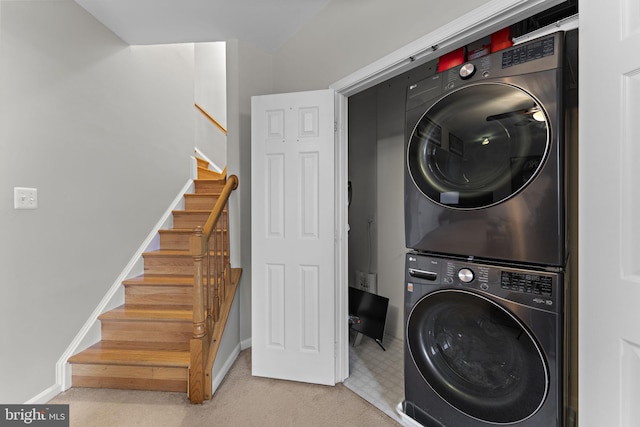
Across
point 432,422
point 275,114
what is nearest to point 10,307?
point 275,114

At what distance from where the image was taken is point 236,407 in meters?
1.79

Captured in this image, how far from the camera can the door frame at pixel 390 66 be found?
3.92 feet

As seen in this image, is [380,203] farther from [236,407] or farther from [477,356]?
[236,407]

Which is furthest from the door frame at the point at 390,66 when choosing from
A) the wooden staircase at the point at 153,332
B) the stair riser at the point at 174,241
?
the stair riser at the point at 174,241

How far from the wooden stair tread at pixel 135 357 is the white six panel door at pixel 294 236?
0.49 meters

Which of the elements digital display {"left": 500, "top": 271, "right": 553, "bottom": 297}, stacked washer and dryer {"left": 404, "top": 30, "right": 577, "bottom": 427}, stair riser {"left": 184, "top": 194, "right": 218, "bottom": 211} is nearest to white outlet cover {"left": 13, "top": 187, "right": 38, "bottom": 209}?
stair riser {"left": 184, "top": 194, "right": 218, "bottom": 211}

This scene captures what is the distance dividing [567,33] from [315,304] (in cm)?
180

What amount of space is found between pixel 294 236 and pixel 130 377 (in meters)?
1.37

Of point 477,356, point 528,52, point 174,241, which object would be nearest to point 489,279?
point 477,356

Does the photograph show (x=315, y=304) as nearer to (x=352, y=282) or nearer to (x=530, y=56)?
(x=352, y=282)

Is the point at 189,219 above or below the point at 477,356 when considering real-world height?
above

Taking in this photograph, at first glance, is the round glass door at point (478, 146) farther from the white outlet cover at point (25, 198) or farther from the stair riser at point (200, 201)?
the stair riser at point (200, 201)

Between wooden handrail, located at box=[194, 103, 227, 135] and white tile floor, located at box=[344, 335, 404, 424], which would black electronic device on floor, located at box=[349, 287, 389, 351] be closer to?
white tile floor, located at box=[344, 335, 404, 424]

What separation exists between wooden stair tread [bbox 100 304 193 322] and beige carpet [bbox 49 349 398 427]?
0.46 meters
